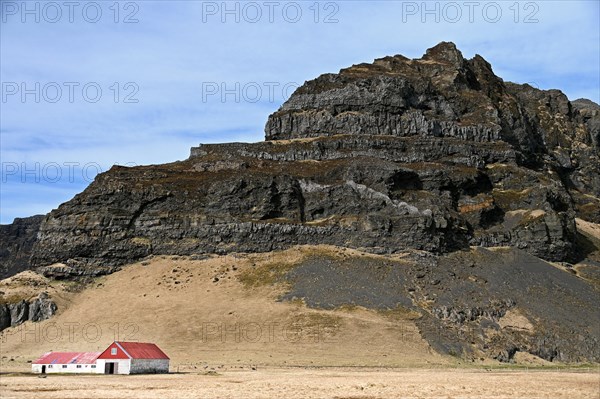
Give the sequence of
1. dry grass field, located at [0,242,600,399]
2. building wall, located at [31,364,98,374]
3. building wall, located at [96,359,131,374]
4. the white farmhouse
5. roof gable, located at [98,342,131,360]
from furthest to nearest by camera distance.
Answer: building wall, located at [31,364,98,374], the white farmhouse, roof gable, located at [98,342,131,360], building wall, located at [96,359,131,374], dry grass field, located at [0,242,600,399]

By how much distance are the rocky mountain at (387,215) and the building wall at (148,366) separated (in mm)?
26962

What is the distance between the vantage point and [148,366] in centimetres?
6788

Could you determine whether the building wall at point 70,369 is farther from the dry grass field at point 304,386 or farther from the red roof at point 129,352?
the dry grass field at point 304,386

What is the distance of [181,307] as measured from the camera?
93.9 metres

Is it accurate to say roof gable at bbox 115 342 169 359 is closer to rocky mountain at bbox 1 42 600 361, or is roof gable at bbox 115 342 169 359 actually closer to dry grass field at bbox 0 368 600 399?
dry grass field at bbox 0 368 600 399

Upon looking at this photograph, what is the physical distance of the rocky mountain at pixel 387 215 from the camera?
302ft

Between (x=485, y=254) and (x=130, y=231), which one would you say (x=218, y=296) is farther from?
(x=485, y=254)

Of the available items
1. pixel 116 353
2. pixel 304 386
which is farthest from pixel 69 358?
pixel 304 386

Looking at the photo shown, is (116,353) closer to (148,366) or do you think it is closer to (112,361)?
(112,361)

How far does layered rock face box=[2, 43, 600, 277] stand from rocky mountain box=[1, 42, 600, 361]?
0.82ft

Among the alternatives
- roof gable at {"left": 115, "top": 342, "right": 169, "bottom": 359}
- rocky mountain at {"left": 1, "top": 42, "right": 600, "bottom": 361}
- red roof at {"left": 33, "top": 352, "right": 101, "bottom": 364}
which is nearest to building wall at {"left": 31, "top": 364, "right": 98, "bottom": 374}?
red roof at {"left": 33, "top": 352, "right": 101, "bottom": 364}

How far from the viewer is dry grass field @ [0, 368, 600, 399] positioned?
44.6 m

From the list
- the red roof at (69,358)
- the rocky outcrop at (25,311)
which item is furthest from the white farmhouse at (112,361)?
the rocky outcrop at (25,311)

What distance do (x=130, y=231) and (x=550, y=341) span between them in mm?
63997
